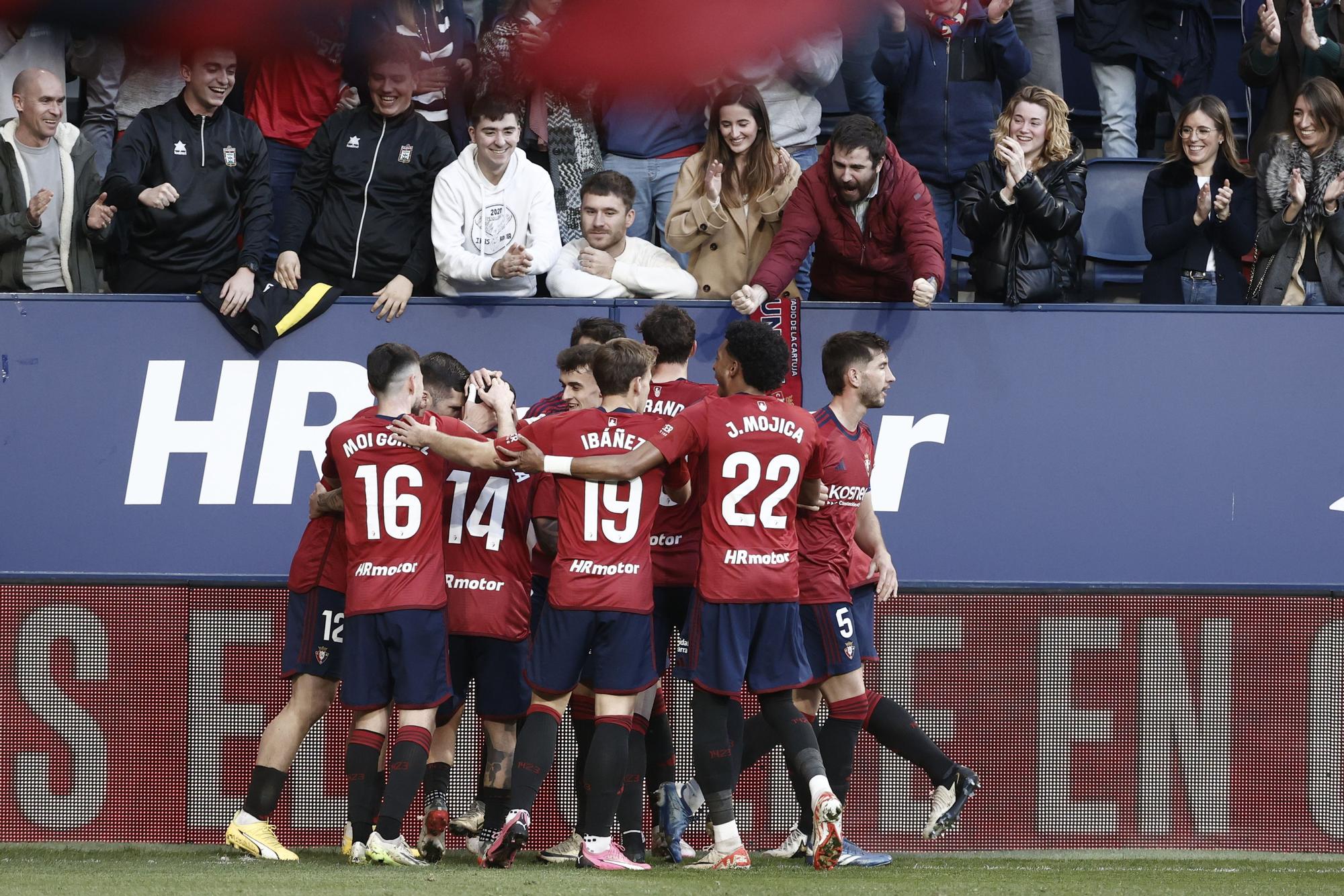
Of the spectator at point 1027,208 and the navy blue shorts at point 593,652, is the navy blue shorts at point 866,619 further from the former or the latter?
the spectator at point 1027,208

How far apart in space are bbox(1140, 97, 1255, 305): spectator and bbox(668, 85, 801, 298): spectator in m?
2.11

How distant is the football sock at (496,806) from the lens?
20.7 ft

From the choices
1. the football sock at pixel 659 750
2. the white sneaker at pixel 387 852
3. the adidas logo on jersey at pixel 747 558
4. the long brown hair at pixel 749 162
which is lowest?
the white sneaker at pixel 387 852

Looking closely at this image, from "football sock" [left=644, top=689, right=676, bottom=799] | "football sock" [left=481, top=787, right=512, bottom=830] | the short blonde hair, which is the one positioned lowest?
"football sock" [left=481, top=787, right=512, bottom=830]

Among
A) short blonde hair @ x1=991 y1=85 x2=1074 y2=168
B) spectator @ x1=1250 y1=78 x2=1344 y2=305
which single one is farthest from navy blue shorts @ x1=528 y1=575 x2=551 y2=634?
spectator @ x1=1250 y1=78 x2=1344 y2=305

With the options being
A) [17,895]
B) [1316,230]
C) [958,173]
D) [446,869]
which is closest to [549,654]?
[446,869]

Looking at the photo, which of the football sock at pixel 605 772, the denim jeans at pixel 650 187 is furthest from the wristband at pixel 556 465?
the denim jeans at pixel 650 187

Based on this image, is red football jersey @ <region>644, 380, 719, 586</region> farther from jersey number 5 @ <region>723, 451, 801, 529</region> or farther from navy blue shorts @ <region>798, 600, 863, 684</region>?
navy blue shorts @ <region>798, 600, 863, 684</region>

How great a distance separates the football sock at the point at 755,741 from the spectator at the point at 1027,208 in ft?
10.7

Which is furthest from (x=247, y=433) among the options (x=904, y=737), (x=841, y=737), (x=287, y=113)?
(x=904, y=737)

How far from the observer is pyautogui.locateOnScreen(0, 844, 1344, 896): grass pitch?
5371 millimetres

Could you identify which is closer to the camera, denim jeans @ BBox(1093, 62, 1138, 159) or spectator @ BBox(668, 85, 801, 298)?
spectator @ BBox(668, 85, 801, 298)

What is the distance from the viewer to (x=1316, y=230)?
9023 mm

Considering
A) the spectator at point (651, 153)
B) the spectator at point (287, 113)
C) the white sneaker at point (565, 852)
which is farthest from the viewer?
the spectator at point (651, 153)
